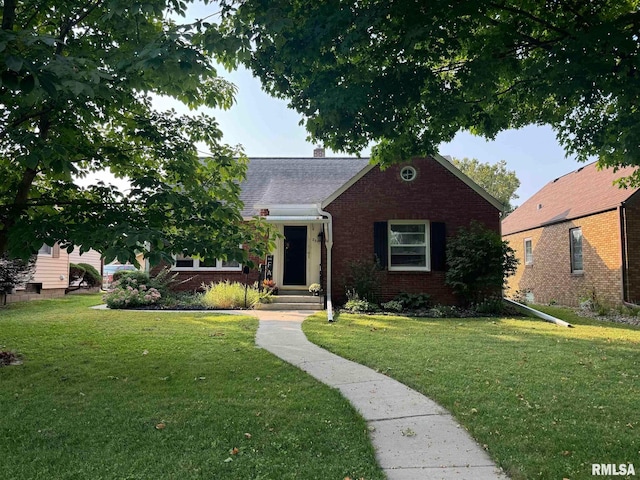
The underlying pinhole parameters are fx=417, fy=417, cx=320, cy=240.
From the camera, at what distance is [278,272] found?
14469 mm

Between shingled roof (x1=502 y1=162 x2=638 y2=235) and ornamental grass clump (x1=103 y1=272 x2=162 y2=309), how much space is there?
46.7 ft

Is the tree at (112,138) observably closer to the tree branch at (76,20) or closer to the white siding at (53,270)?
the tree branch at (76,20)

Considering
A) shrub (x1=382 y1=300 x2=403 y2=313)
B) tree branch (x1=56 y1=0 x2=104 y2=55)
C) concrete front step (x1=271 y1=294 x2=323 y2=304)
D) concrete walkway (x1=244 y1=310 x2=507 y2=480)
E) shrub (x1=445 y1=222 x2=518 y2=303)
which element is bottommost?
concrete walkway (x1=244 y1=310 x2=507 y2=480)

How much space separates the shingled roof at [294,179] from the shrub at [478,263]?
15.8 feet

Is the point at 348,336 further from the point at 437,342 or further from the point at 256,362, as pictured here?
the point at 256,362

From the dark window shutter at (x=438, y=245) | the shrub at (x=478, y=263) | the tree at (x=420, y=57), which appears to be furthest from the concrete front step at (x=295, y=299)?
the tree at (x=420, y=57)

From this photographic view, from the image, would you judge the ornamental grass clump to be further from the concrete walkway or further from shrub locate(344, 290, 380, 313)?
the concrete walkway

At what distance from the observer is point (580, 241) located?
52.1 ft

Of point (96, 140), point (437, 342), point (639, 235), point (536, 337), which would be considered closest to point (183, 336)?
point (96, 140)

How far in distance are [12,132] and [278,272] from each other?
428 inches

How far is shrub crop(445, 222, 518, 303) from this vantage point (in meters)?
A: 12.0

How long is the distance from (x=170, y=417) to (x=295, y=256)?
10.9m

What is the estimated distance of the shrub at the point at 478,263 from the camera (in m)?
12.0

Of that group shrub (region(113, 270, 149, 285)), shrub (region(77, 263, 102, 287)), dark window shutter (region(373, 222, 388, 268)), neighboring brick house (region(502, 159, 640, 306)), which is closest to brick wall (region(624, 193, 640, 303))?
neighboring brick house (region(502, 159, 640, 306))
